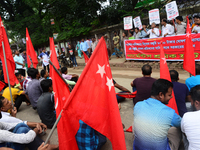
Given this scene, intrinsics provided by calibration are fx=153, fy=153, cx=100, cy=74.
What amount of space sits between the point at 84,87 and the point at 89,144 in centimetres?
105

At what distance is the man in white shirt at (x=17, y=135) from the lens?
6.34 ft

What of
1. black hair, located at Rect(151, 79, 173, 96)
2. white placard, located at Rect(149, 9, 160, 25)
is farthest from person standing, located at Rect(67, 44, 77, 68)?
black hair, located at Rect(151, 79, 173, 96)

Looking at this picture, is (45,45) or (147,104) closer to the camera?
(147,104)

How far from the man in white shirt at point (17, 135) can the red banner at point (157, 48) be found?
19.0 ft

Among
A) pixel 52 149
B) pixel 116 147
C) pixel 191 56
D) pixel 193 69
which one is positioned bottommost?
pixel 52 149

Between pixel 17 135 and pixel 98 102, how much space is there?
3.94ft

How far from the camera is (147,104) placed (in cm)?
187

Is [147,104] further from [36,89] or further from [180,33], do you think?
[180,33]

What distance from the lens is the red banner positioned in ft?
19.5

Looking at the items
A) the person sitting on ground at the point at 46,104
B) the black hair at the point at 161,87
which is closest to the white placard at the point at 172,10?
the black hair at the point at 161,87

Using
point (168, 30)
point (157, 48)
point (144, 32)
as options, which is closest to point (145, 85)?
point (157, 48)

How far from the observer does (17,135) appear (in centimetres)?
199

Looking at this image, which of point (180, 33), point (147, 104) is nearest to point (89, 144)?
point (147, 104)

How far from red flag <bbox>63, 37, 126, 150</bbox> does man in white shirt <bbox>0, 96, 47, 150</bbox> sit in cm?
82
